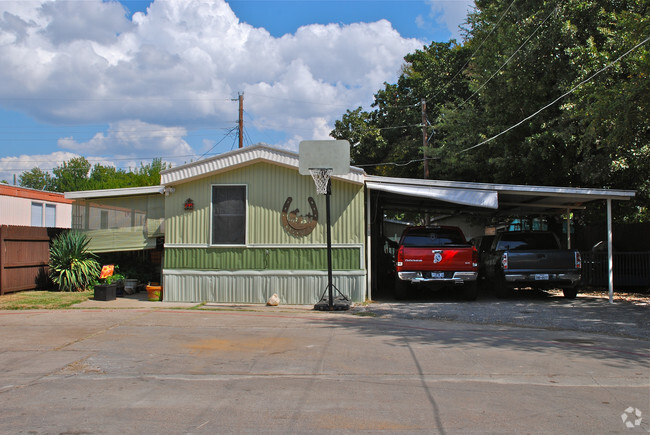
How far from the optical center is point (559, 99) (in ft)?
48.0

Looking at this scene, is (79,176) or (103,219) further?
(79,176)

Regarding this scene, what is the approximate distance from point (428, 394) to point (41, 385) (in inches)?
168

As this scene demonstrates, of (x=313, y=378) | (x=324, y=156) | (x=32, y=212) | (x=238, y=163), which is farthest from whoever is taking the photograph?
(x=32, y=212)

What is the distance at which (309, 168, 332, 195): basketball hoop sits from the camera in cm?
1152

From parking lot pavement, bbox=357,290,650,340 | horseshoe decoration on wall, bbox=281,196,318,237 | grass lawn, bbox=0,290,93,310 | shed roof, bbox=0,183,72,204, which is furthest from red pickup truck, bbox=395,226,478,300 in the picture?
shed roof, bbox=0,183,72,204

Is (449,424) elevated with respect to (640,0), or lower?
lower

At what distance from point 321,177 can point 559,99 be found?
7.84m

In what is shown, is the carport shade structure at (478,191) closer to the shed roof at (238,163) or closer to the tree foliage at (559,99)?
the shed roof at (238,163)

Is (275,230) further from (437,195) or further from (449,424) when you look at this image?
(449,424)

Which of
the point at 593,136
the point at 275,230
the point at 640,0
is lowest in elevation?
the point at 275,230

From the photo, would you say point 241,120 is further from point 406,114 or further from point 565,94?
point 565,94

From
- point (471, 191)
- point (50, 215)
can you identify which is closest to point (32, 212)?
point (50, 215)

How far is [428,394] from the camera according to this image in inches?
213

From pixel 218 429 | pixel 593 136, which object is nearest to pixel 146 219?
pixel 218 429
